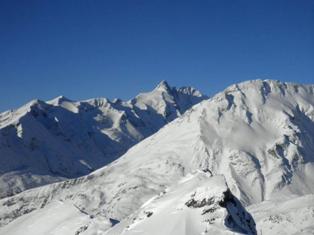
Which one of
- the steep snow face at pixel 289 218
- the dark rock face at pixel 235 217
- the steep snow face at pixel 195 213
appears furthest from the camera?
the steep snow face at pixel 289 218

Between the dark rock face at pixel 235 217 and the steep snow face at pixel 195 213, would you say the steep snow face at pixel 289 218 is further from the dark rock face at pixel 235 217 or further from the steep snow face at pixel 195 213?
the steep snow face at pixel 195 213

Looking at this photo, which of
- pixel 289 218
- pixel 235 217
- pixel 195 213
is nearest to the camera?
pixel 195 213

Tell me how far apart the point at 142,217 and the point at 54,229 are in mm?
31266

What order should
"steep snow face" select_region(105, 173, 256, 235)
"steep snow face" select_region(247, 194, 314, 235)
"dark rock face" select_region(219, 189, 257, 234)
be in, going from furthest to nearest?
"steep snow face" select_region(247, 194, 314, 235), "dark rock face" select_region(219, 189, 257, 234), "steep snow face" select_region(105, 173, 256, 235)

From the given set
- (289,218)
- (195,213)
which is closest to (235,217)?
(195,213)

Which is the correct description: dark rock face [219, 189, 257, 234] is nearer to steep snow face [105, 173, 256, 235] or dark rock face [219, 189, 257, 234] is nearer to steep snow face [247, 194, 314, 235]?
steep snow face [105, 173, 256, 235]

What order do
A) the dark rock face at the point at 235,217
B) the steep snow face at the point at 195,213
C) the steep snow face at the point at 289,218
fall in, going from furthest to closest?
the steep snow face at the point at 289,218
the dark rock face at the point at 235,217
the steep snow face at the point at 195,213

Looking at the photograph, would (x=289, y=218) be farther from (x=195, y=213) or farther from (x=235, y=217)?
(x=195, y=213)

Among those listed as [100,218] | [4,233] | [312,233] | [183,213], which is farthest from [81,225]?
[312,233]

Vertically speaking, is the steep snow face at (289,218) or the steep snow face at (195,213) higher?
the steep snow face at (289,218)

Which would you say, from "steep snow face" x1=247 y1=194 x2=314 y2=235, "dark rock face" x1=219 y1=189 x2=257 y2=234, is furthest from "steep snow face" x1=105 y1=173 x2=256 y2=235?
"steep snow face" x1=247 y1=194 x2=314 y2=235

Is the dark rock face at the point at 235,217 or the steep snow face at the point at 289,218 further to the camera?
the steep snow face at the point at 289,218

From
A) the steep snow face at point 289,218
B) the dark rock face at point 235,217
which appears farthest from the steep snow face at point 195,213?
the steep snow face at point 289,218

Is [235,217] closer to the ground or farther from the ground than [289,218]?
closer to the ground
